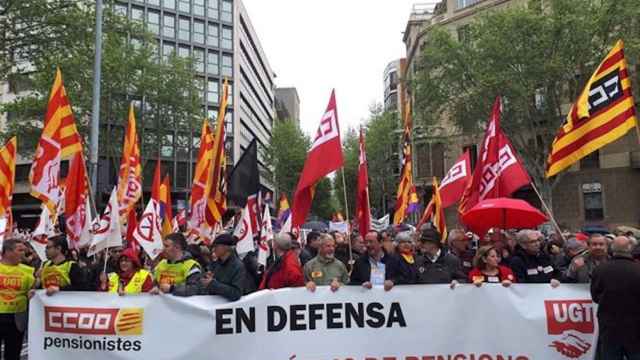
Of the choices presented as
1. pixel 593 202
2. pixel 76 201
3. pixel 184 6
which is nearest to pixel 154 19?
pixel 184 6

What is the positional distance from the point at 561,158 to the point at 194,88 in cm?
2932

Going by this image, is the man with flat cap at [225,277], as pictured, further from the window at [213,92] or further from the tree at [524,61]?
the window at [213,92]

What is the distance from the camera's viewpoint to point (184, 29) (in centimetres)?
5812

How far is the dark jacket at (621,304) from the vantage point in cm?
511

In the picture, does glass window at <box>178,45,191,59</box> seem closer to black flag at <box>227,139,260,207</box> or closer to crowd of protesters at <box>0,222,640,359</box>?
black flag at <box>227,139,260,207</box>

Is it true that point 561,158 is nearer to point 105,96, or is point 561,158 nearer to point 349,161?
point 105,96

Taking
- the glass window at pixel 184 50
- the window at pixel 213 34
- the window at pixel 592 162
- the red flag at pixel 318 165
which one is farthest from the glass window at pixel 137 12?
the red flag at pixel 318 165

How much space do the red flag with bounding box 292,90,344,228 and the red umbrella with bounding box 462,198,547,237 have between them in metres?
2.00

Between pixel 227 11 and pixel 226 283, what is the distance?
5966 centimetres

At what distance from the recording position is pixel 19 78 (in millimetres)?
19891

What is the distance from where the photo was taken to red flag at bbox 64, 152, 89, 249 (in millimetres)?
7523

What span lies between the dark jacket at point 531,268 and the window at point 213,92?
53986 millimetres

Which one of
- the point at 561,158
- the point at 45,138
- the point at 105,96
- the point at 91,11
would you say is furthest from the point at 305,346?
the point at 105,96

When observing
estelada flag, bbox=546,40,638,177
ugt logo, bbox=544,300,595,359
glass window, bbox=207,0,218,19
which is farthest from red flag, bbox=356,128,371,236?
glass window, bbox=207,0,218,19
